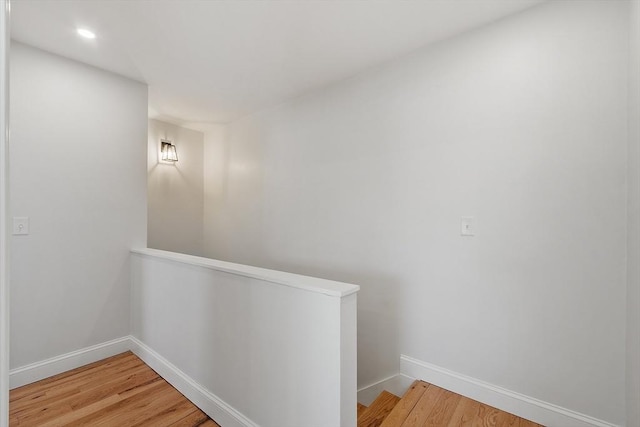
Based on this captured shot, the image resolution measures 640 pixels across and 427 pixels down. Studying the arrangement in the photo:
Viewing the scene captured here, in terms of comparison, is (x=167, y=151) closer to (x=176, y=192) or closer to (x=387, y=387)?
(x=176, y=192)

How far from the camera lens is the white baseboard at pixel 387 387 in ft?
6.93

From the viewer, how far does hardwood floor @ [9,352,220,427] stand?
1711 mm

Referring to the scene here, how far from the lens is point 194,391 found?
1.85m

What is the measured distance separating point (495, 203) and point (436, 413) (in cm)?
132

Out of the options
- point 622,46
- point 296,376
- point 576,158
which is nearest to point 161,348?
point 296,376

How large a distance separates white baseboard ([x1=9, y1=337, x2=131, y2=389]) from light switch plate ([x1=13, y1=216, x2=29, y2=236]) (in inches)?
37.6

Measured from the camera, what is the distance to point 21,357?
2041mm

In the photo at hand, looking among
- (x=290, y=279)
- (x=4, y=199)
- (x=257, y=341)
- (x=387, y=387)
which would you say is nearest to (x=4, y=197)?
(x=4, y=199)

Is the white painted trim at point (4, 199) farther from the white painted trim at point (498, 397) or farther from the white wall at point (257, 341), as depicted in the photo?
the white painted trim at point (498, 397)

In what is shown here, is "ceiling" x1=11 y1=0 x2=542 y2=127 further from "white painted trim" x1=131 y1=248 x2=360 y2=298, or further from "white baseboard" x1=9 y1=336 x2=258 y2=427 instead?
"white baseboard" x1=9 y1=336 x2=258 y2=427

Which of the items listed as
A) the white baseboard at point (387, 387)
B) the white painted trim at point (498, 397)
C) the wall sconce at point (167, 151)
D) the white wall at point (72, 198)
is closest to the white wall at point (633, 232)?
the white painted trim at point (498, 397)

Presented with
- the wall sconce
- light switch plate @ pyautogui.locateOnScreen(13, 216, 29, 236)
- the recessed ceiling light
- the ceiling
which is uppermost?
the ceiling

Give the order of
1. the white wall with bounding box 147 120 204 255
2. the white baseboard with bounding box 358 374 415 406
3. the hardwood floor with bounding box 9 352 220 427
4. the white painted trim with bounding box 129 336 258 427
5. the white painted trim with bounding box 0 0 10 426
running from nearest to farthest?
the white painted trim with bounding box 0 0 10 426 < the white painted trim with bounding box 129 336 258 427 < the hardwood floor with bounding box 9 352 220 427 < the white baseboard with bounding box 358 374 415 406 < the white wall with bounding box 147 120 204 255

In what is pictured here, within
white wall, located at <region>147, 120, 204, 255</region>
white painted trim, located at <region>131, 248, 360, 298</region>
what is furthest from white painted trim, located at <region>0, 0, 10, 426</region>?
white wall, located at <region>147, 120, 204, 255</region>
